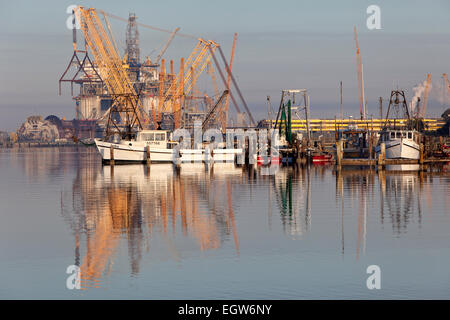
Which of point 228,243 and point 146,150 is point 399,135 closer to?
point 146,150

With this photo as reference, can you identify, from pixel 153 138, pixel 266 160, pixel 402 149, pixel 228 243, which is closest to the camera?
pixel 228 243

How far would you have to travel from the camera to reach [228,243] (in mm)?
28094

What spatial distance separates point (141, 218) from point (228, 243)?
848 centimetres

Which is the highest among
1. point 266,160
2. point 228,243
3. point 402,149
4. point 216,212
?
point 402,149

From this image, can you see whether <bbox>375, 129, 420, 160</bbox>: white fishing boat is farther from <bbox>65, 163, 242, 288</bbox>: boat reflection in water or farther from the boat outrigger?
<bbox>65, 163, 242, 288</bbox>: boat reflection in water

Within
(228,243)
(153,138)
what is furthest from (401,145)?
(228,243)

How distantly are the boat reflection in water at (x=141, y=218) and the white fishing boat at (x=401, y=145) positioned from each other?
129 feet

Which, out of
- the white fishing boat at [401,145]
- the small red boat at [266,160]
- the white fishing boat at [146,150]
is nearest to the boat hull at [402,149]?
the white fishing boat at [401,145]

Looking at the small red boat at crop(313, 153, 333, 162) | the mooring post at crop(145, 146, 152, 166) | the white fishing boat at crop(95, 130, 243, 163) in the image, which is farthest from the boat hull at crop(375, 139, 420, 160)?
the mooring post at crop(145, 146, 152, 166)

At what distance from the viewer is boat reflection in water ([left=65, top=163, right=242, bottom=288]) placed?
25902 millimetres

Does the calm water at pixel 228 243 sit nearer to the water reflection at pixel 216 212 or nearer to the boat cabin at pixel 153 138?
the water reflection at pixel 216 212

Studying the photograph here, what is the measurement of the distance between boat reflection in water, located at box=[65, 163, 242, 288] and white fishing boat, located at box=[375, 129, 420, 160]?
3926 centimetres

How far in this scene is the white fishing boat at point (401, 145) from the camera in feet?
303

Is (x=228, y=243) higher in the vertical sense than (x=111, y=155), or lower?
lower
